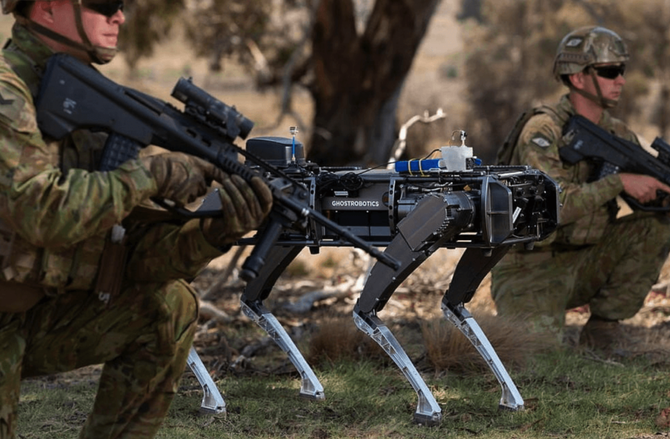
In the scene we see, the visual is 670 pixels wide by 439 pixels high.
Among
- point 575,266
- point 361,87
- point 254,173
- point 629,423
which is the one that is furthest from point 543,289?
point 361,87

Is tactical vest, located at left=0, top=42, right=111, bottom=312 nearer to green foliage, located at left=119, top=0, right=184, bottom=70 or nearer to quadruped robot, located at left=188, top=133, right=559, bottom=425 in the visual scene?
quadruped robot, located at left=188, top=133, right=559, bottom=425

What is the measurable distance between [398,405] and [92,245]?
8.08 ft

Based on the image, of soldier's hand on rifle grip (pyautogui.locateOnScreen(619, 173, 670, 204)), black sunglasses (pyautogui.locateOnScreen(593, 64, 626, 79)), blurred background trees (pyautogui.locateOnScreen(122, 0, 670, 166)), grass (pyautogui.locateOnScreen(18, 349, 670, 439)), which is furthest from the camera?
blurred background trees (pyautogui.locateOnScreen(122, 0, 670, 166))

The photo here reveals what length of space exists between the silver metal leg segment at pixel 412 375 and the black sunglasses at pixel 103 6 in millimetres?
2281

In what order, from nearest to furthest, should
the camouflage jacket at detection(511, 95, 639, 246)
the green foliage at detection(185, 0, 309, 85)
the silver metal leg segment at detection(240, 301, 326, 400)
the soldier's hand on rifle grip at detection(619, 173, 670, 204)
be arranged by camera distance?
the silver metal leg segment at detection(240, 301, 326, 400) → the camouflage jacket at detection(511, 95, 639, 246) → the soldier's hand on rifle grip at detection(619, 173, 670, 204) → the green foliage at detection(185, 0, 309, 85)

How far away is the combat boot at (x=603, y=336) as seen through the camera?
7.45m

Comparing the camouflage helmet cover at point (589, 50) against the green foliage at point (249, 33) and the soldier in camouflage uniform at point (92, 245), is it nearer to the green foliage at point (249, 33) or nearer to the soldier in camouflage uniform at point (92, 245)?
the soldier in camouflage uniform at point (92, 245)

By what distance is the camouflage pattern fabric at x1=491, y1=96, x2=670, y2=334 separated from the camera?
7.27 meters

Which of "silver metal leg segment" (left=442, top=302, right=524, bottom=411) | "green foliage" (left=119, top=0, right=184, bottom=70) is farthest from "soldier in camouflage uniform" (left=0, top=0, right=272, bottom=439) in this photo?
"green foliage" (left=119, top=0, right=184, bottom=70)

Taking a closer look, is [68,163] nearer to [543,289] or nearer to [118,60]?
[543,289]

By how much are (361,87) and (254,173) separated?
482 inches

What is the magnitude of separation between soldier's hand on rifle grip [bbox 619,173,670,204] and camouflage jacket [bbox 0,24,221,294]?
3.95m

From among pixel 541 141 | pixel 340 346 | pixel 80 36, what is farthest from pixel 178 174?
pixel 541 141

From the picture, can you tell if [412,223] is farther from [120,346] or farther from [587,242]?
[587,242]
